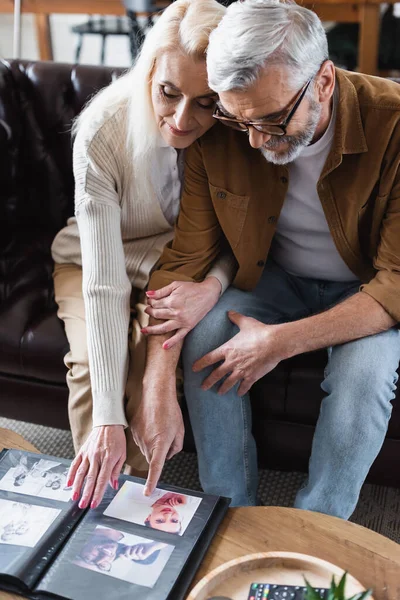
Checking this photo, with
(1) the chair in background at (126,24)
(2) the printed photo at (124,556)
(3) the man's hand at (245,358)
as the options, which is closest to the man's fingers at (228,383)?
(3) the man's hand at (245,358)

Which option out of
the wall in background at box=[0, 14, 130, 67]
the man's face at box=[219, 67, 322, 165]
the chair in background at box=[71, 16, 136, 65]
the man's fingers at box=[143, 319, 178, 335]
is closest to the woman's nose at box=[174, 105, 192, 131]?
the man's face at box=[219, 67, 322, 165]

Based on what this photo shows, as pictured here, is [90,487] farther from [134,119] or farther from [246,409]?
[134,119]

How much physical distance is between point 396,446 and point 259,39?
95 centimetres

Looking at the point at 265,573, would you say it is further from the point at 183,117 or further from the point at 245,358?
the point at 183,117

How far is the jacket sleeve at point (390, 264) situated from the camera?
1.46m

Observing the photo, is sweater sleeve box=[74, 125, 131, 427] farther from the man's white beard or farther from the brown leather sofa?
the man's white beard

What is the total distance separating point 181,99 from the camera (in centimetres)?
146

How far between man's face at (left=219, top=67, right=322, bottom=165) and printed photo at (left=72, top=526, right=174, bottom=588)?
0.77m

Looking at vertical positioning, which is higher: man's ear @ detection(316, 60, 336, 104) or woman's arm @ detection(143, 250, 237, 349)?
man's ear @ detection(316, 60, 336, 104)

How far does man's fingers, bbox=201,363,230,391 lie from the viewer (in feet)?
4.84

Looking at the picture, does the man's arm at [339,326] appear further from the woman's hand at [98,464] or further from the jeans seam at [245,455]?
the woman's hand at [98,464]

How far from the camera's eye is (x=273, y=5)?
130 cm

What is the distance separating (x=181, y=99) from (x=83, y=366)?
625 millimetres

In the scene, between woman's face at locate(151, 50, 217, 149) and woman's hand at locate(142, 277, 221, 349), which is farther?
woman's hand at locate(142, 277, 221, 349)
